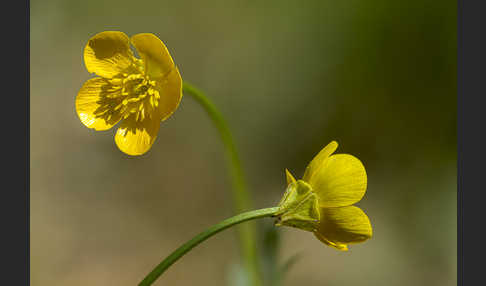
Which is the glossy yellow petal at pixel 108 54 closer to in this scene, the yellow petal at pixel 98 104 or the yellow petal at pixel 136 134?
the yellow petal at pixel 98 104

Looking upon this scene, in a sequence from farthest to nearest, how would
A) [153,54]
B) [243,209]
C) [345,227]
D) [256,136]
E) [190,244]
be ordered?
[256,136] < [243,209] < [153,54] < [345,227] < [190,244]

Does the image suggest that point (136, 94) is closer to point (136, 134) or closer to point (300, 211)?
point (136, 134)

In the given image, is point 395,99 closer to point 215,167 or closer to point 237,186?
point 215,167

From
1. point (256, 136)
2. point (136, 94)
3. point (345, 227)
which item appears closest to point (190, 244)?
point (345, 227)

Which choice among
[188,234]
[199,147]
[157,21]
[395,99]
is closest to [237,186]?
[188,234]

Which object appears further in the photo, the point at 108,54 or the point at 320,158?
the point at 108,54

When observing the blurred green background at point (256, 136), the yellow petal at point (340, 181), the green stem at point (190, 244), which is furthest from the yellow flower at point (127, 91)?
the blurred green background at point (256, 136)
